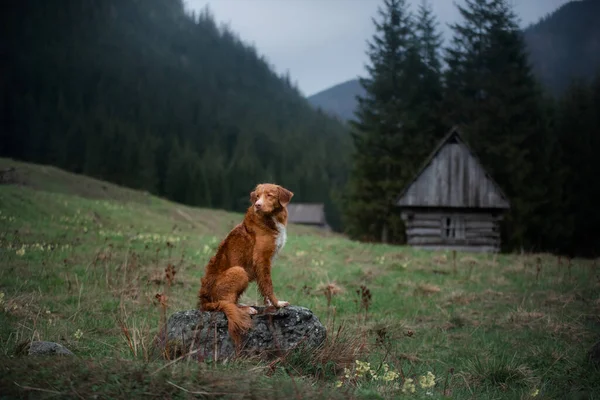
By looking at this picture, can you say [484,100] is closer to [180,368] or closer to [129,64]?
[180,368]

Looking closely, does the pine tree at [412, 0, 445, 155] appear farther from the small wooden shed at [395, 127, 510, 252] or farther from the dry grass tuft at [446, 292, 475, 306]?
the dry grass tuft at [446, 292, 475, 306]

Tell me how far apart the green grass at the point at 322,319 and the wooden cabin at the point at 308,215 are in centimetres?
5228

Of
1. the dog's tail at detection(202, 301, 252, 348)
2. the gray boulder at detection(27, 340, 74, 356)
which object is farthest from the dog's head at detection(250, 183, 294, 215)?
the gray boulder at detection(27, 340, 74, 356)

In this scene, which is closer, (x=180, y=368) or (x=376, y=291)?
(x=180, y=368)

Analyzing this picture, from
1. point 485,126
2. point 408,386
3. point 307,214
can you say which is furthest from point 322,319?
point 307,214

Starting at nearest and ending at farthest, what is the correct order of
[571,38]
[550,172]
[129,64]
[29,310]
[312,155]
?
[29,310] < [550,172] < [571,38] < [312,155] < [129,64]

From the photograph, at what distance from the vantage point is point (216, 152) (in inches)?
3866

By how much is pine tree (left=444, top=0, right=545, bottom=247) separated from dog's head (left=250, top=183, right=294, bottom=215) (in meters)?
23.9

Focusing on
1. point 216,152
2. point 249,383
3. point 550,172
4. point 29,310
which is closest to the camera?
point 249,383

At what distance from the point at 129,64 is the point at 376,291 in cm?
14426

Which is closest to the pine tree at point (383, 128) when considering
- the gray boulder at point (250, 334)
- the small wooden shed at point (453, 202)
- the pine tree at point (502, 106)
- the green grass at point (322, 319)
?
the pine tree at point (502, 106)

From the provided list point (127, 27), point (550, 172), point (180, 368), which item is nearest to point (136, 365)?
point (180, 368)

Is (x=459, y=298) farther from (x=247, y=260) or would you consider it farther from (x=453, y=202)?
(x=453, y=202)

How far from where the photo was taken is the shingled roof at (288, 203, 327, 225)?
69.9m
